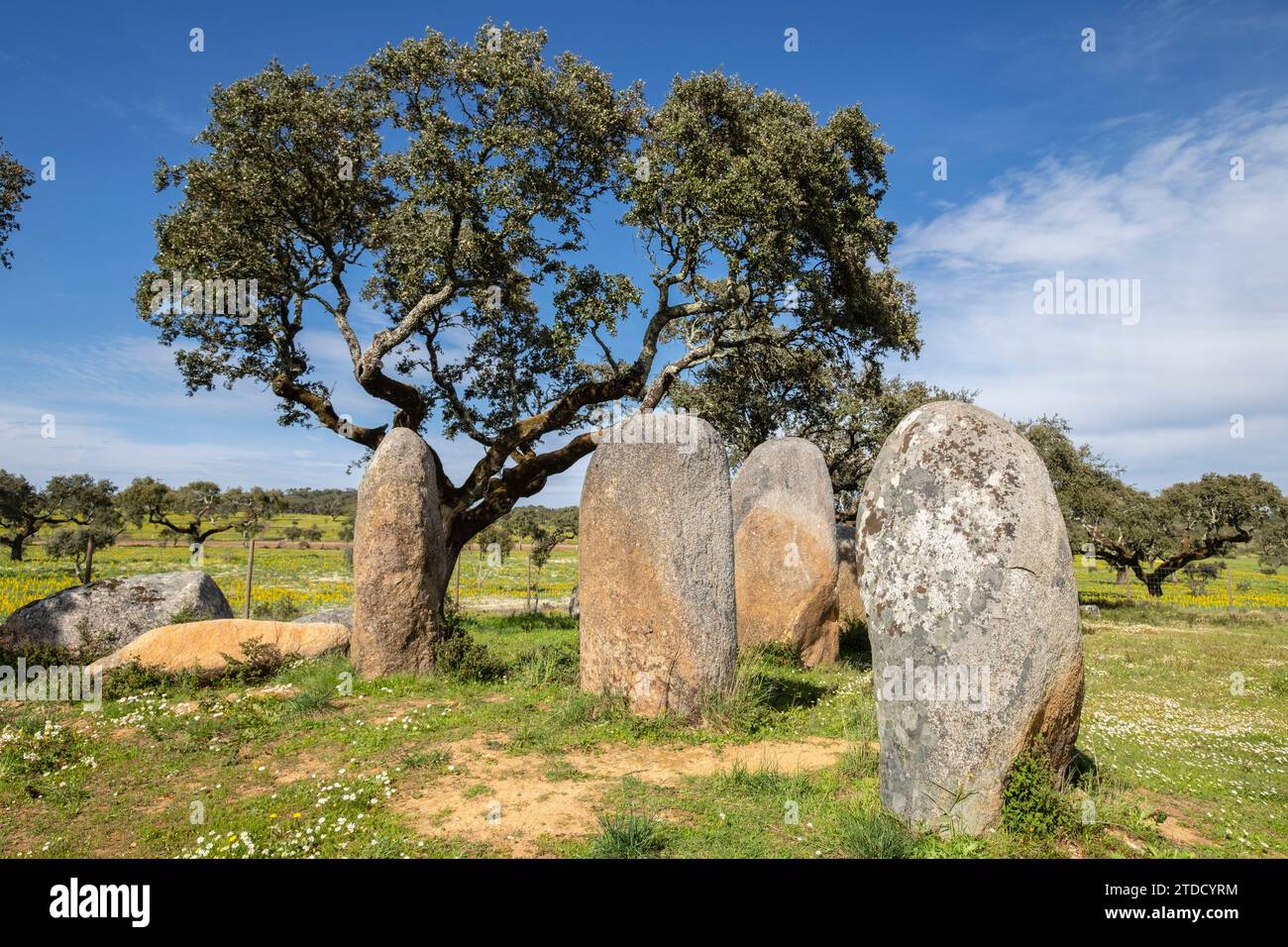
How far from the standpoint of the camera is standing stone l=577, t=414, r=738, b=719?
339 inches

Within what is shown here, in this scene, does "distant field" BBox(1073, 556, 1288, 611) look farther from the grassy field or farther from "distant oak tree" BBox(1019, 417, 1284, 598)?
the grassy field

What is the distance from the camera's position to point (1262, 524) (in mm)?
30859

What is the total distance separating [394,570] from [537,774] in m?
4.82

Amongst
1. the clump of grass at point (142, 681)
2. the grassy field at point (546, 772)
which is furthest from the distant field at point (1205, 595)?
the clump of grass at point (142, 681)

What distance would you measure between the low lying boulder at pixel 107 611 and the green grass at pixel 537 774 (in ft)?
9.39

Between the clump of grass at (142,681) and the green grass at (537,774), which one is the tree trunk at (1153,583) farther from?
the clump of grass at (142,681)

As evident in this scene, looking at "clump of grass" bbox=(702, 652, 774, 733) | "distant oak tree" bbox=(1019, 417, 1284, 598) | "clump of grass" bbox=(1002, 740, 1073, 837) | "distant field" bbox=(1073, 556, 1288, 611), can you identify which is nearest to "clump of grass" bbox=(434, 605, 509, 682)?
"clump of grass" bbox=(702, 652, 774, 733)

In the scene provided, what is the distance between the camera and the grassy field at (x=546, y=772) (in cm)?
554

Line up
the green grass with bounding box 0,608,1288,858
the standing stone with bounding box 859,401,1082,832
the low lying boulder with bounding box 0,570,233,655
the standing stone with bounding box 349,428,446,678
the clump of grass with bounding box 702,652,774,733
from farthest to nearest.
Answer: the low lying boulder with bounding box 0,570,233,655 < the standing stone with bounding box 349,428,446,678 < the clump of grass with bounding box 702,652,774,733 < the green grass with bounding box 0,608,1288,858 < the standing stone with bounding box 859,401,1082,832

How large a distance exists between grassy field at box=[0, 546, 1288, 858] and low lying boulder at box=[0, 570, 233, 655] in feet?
9.74

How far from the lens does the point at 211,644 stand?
11359 mm
